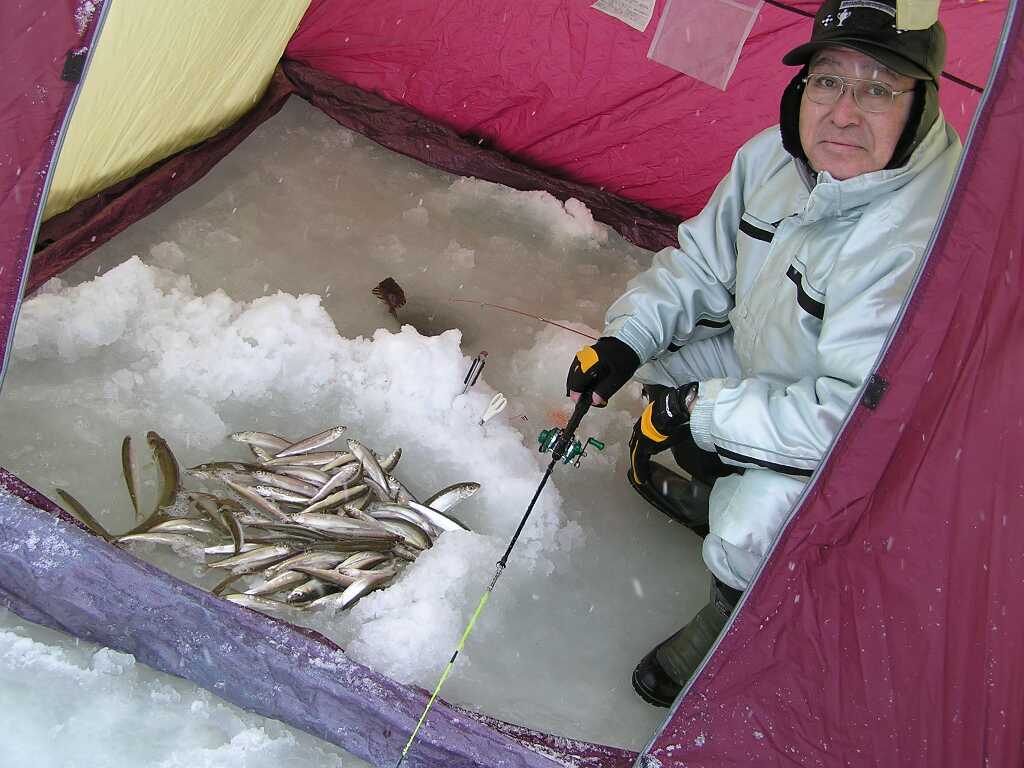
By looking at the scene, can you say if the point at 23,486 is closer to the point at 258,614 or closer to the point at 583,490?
the point at 258,614

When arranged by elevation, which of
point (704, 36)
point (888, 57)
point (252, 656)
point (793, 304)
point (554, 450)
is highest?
point (888, 57)

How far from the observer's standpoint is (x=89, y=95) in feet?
11.5

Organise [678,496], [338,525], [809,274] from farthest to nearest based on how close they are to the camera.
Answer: [678,496] < [338,525] < [809,274]

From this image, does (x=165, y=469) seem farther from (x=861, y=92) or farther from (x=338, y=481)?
(x=861, y=92)

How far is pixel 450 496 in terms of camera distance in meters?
3.40

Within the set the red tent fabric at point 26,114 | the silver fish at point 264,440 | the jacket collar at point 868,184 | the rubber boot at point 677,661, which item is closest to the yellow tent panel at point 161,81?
the red tent fabric at point 26,114

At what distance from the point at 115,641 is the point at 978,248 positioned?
85.1 inches

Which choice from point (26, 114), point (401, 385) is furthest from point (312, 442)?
point (26, 114)

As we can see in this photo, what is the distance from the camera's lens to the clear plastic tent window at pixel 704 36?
4.32 metres

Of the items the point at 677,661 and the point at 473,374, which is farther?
the point at 473,374

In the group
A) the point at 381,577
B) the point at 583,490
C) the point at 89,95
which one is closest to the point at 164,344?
the point at 89,95

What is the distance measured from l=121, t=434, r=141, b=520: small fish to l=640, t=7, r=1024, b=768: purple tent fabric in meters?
1.58

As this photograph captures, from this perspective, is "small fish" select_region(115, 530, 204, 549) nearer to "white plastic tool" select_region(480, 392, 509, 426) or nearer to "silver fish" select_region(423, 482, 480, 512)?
"silver fish" select_region(423, 482, 480, 512)

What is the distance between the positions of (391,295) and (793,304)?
172 centimetres
